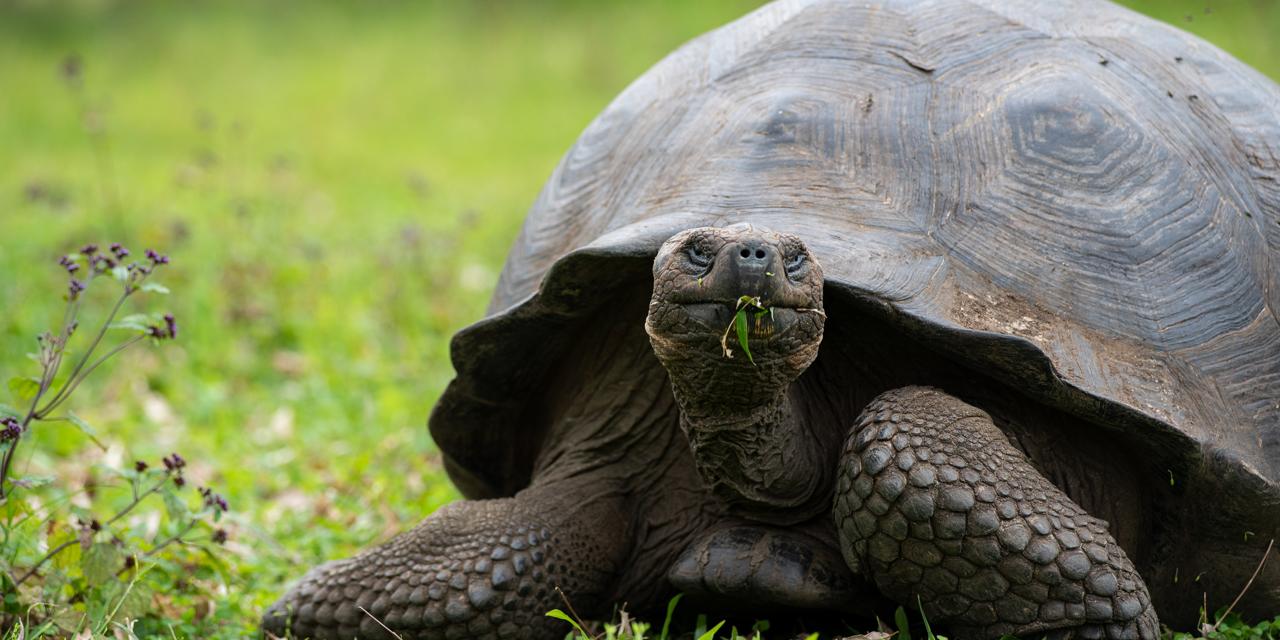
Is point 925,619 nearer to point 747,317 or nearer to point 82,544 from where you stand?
point 747,317

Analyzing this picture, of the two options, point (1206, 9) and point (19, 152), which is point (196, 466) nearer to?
point (1206, 9)

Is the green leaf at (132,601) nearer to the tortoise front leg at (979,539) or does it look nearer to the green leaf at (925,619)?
the tortoise front leg at (979,539)

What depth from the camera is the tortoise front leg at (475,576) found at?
9.09ft

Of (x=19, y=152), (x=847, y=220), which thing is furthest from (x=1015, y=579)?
(x=19, y=152)

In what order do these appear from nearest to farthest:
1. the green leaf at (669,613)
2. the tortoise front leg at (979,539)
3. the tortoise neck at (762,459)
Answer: the tortoise front leg at (979,539) → the tortoise neck at (762,459) → the green leaf at (669,613)

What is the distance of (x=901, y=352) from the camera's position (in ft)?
8.82

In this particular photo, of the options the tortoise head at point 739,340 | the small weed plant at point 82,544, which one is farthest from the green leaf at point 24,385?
the tortoise head at point 739,340

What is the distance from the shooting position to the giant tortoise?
7.85 ft

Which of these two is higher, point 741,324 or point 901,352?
point 741,324

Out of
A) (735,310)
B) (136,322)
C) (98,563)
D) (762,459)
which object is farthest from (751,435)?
(98,563)

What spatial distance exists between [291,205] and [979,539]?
683cm

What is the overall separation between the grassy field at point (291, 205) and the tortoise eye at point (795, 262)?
60.3 inches

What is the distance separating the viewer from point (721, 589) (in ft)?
8.62

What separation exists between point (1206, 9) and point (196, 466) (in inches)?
133
